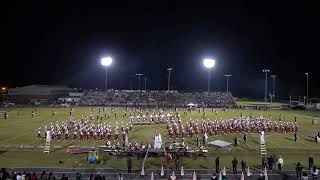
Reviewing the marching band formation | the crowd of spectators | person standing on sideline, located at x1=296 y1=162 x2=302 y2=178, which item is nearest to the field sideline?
the marching band formation

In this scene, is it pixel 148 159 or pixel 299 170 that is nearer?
pixel 299 170

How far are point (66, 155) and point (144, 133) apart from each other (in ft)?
43.1

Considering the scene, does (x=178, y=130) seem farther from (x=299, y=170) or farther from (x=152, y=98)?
(x=152, y=98)

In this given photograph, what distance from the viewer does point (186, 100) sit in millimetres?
94500

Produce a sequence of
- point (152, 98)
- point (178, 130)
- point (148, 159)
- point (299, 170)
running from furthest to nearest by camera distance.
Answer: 1. point (152, 98)
2. point (178, 130)
3. point (148, 159)
4. point (299, 170)

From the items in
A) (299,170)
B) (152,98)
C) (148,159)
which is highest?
(152,98)

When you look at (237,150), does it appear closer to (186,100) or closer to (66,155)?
(66,155)

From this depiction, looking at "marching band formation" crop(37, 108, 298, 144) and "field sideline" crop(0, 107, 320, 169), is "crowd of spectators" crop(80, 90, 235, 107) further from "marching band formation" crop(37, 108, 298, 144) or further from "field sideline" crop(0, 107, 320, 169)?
"marching band formation" crop(37, 108, 298, 144)

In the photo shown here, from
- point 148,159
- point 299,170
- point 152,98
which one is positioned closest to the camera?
point 299,170

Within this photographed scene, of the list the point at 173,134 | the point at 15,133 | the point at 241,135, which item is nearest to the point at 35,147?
the point at 15,133

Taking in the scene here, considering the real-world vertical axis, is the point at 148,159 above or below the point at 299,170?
below

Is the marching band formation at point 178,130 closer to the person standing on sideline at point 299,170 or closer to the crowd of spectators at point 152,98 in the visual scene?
the person standing on sideline at point 299,170

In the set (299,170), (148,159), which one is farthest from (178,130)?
(299,170)

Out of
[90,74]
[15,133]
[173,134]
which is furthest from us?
[90,74]
